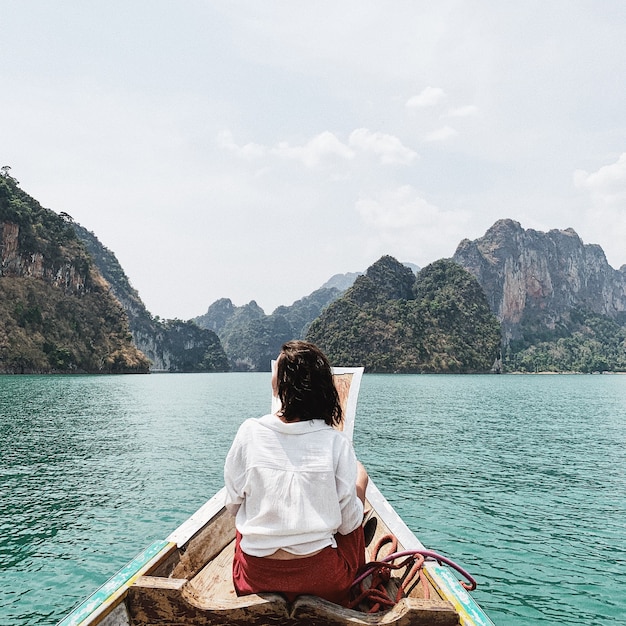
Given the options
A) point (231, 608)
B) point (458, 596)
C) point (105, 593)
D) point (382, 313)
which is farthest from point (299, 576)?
point (382, 313)

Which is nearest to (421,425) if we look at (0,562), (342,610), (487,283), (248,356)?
(0,562)

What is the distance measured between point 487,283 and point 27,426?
158606mm

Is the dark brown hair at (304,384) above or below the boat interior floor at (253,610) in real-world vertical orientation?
above

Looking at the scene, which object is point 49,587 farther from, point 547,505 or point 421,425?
point 421,425

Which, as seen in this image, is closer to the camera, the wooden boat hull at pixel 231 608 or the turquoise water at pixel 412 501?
the wooden boat hull at pixel 231 608

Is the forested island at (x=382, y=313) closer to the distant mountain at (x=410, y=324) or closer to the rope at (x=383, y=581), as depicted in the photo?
the distant mountain at (x=410, y=324)

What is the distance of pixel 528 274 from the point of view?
16800 cm

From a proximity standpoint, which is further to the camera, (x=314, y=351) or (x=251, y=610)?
(x=314, y=351)

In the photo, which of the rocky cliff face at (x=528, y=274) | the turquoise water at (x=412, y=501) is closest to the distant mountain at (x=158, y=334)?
the rocky cliff face at (x=528, y=274)

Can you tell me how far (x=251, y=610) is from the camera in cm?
245

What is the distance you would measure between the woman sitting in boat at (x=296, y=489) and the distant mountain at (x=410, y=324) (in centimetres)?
10447

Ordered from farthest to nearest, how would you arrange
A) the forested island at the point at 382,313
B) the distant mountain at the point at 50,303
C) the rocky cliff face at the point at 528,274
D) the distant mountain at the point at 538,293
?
1. the rocky cliff face at the point at 528,274
2. the distant mountain at the point at 538,293
3. the forested island at the point at 382,313
4. the distant mountain at the point at 50,303

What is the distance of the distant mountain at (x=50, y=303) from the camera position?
73.4 m

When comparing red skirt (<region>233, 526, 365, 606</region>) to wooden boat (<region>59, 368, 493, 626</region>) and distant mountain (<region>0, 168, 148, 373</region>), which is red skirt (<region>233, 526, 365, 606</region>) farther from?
distant mountain (<region>0, 168, 148, 373</region>)
